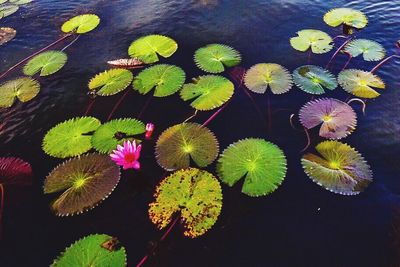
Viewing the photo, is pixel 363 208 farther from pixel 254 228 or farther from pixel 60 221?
pixel 60 221

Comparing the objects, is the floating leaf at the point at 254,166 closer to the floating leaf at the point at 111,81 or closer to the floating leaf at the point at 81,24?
the floating leaf at the point at 111,81

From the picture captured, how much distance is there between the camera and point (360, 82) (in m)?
4.59

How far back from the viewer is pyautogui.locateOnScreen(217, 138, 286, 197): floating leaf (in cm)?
336

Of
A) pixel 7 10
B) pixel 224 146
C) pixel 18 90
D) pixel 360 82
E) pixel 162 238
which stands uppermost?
pixel 7 10

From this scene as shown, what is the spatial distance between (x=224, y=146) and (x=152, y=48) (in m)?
2.51

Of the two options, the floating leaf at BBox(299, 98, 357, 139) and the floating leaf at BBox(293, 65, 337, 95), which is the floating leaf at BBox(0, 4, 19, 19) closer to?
the floating leaf at BBox(293, 65, 337, 95)

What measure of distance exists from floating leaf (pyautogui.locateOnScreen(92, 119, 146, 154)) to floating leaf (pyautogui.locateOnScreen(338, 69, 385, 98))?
3042 mm

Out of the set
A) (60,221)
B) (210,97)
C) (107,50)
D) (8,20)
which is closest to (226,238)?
(60,221)

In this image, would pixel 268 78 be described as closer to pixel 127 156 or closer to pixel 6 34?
pixel 127 156

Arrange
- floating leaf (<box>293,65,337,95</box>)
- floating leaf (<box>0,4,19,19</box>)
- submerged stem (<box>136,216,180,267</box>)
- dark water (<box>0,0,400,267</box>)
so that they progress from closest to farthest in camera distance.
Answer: submerged stem (<box>136,216,180,267</box>), dark water (<box>0,0,400,267</box>), floating leaf (<box>293,65,337,95</box>), floating leaf (<box>0,4,19,19</box>)

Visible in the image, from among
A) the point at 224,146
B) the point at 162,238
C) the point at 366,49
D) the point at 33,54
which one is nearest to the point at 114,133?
the point at 224,146

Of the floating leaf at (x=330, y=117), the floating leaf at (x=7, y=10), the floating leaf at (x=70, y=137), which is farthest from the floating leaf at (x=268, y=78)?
the floating leaf at (x=7, y=10)

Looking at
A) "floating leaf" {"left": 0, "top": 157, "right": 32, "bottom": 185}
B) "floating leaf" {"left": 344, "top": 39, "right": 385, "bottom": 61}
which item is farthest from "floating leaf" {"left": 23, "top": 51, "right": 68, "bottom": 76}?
"floating leaf" {"left": 344, "top": 39, "right": 385, "bottom": 61}

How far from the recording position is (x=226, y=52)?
207 inches
